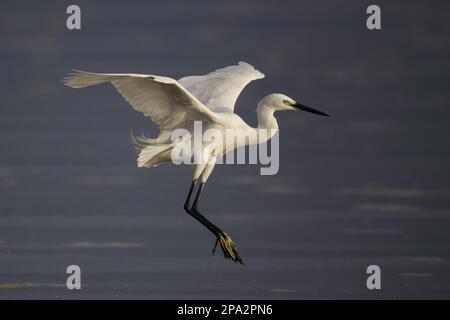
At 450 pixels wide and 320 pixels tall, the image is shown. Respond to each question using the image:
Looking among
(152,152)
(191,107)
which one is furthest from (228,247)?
(191,107)

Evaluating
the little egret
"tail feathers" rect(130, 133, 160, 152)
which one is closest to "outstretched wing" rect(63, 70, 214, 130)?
the little egret

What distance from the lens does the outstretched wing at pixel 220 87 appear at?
41.5ft

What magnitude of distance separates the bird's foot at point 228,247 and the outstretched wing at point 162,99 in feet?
3.72

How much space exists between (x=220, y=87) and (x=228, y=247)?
1737mm

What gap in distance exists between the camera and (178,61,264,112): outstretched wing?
1264 centimetres

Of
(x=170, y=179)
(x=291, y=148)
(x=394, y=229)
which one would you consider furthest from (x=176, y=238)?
(x=291, y=148)

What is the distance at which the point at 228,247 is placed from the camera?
12.1m

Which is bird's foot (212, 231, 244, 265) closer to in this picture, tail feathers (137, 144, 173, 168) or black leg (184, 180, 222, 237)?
black leg (184, 180, 222, 237)

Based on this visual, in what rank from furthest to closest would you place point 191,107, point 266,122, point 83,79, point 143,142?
point 266,122 < point 143,142 < point 191,107 < point 83,79

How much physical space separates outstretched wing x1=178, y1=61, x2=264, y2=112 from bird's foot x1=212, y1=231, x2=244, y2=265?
125 cm

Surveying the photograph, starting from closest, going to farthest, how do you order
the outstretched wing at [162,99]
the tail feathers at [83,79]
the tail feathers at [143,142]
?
the tail feathers at [83,79] → the outstretched wing at [162,99] → the tail feathers at [143,142]

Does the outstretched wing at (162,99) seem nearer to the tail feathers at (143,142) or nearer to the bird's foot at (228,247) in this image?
the tail feathers at (143,142)

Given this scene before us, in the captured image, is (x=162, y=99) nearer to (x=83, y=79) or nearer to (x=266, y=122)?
(x=83, y=79)

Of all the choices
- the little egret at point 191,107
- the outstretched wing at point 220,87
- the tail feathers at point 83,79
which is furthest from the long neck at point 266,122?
the tail feathers at point 83,79
